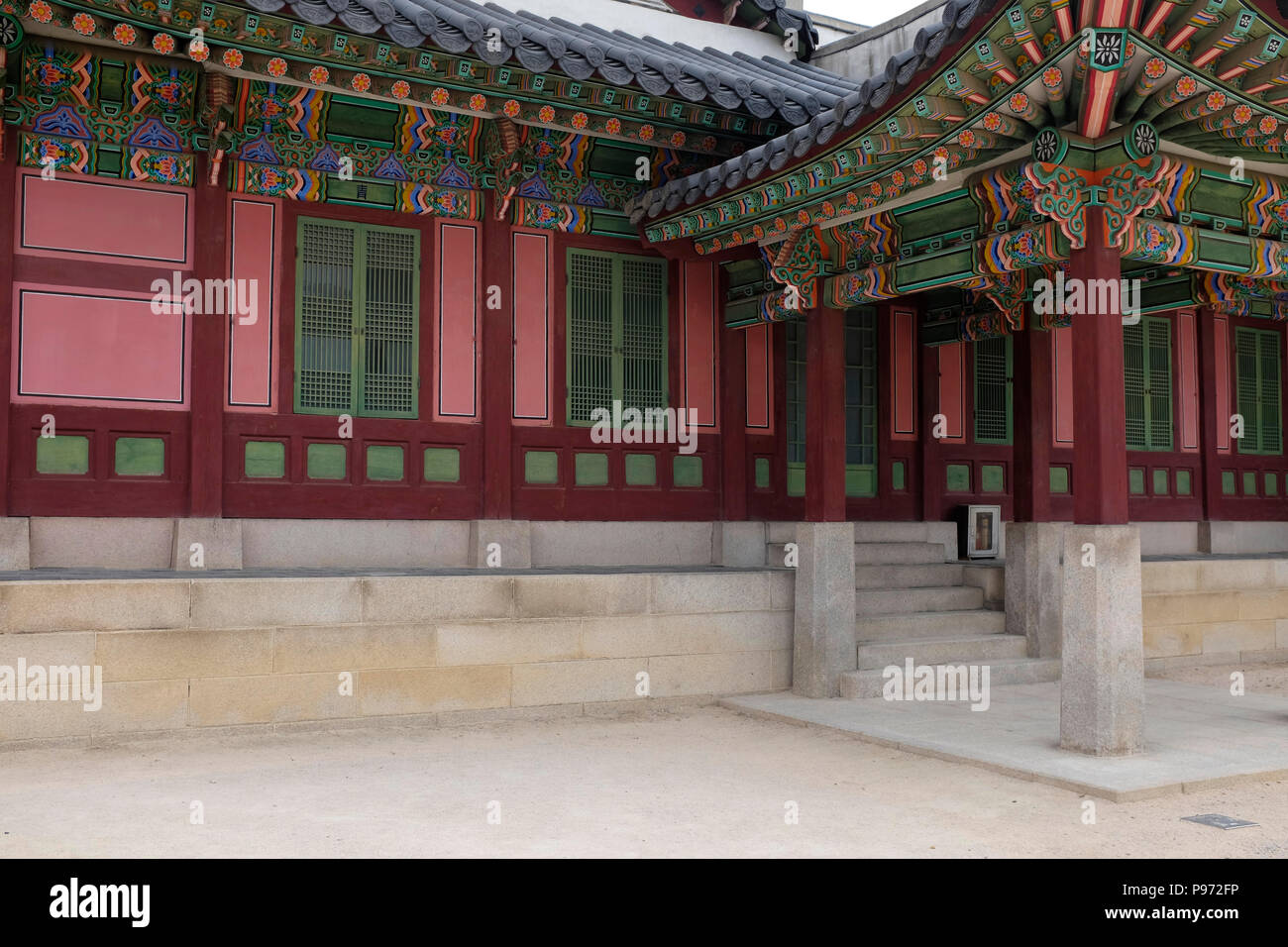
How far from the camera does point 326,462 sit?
9617 mm

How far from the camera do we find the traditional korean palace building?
7465 millimetres

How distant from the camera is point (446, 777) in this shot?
276 inches

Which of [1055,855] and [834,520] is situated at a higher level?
[834,520]

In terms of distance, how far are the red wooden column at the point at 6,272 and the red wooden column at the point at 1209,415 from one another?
12415 mm

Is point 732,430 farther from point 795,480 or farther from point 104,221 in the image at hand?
point 104,221

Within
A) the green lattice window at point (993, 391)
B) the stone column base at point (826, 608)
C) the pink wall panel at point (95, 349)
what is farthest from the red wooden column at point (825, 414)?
the pink wall panel at point (95, 349)

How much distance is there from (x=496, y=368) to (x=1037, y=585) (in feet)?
16.7

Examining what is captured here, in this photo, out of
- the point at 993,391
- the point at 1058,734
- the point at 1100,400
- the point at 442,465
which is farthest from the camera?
the point at 993,391

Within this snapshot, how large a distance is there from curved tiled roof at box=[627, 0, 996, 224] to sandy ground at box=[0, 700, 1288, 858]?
13.4 ft

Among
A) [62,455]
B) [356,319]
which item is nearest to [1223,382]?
[356,319]

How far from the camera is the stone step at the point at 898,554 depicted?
1156 cm

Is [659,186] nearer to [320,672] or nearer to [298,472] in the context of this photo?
[298,472]

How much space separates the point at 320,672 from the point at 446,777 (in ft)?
5.37

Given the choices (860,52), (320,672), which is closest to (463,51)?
(320,672)
